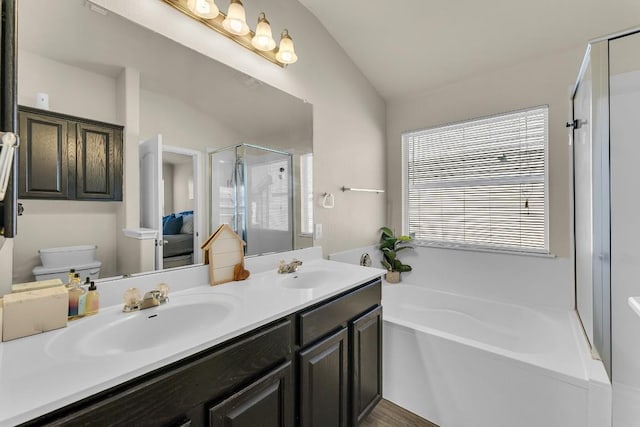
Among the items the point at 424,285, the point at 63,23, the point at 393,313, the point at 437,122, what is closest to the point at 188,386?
the point at 63,23

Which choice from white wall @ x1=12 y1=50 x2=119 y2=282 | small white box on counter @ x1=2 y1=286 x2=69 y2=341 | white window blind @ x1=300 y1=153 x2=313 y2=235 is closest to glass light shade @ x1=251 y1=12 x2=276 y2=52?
white window blind @ x1=300 y1=153 x2=313 y2=235

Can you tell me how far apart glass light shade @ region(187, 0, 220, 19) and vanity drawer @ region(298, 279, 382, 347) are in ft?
4.90

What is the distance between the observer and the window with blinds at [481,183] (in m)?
2.16

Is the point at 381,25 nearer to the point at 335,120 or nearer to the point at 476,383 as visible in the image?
the point at 335,120

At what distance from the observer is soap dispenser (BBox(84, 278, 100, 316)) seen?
938 mm

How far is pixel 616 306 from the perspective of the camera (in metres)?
1.28

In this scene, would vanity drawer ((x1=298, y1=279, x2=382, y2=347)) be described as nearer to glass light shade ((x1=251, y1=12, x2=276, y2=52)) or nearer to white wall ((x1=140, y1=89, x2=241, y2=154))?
white wall ((x1=140, y1=89, x2=241, y2=154))

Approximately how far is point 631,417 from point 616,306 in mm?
448

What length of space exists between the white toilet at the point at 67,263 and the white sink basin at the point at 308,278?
829 millimetres

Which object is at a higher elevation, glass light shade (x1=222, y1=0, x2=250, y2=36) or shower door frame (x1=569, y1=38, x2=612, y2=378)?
glass light shade (x1=222, y1=0, x2=250, y2=36)

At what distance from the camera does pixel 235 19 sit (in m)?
1.42

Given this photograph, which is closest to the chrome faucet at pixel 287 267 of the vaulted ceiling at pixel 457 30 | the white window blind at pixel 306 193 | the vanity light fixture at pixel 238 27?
the white window blind at pixel 306 193

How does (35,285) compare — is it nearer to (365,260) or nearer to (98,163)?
(98,163)

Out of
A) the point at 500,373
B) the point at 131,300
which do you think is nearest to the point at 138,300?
the point at 131,300
